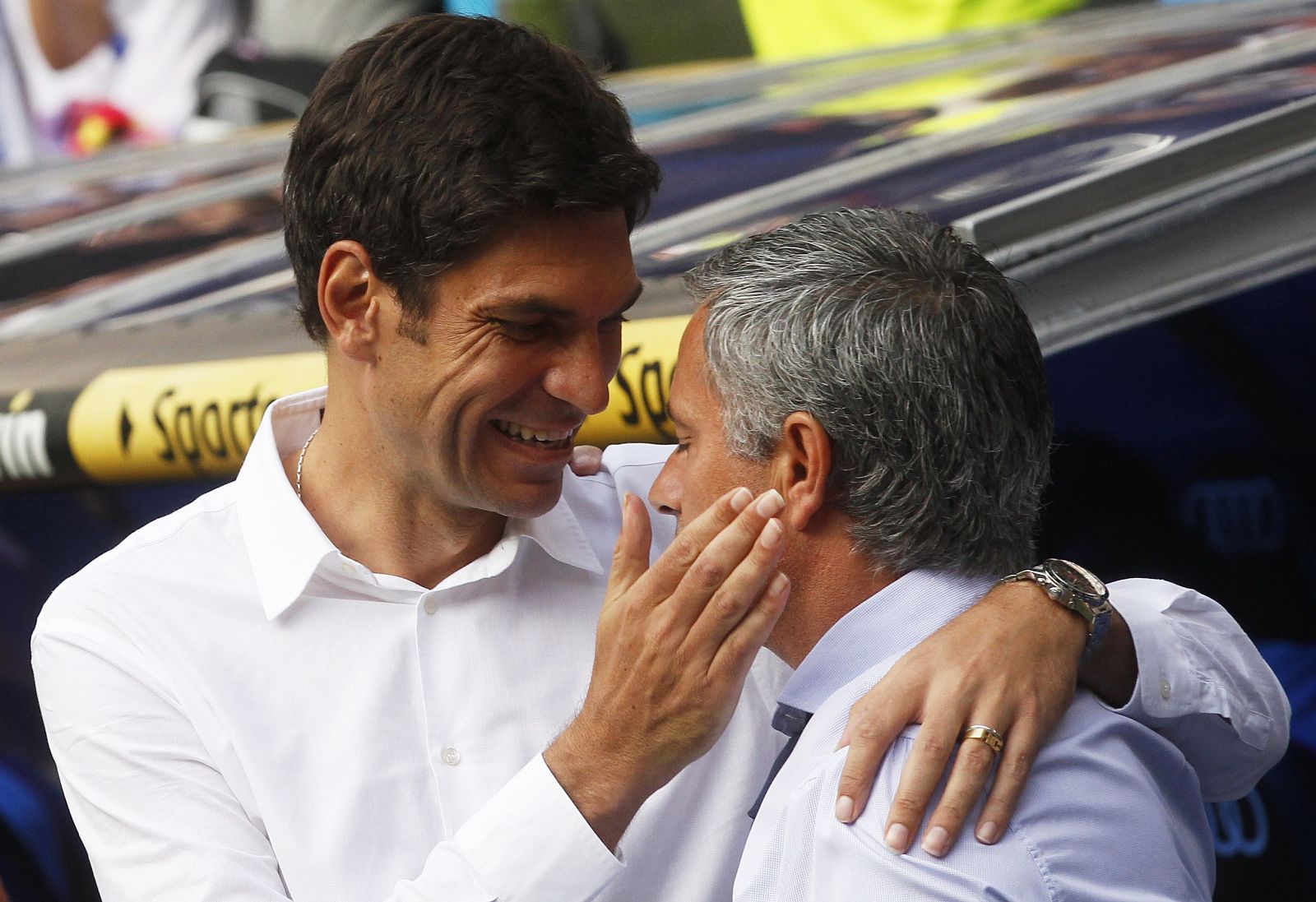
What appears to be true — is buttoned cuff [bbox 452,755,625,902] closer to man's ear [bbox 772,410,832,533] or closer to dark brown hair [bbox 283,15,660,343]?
man's ear [bbox 772,410,832,533]

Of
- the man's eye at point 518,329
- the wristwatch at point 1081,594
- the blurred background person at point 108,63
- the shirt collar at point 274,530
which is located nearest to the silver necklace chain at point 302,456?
the shirt collar at point 274,530

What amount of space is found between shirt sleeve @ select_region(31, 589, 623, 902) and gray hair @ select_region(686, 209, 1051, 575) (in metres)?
0.40

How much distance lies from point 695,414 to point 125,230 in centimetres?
220

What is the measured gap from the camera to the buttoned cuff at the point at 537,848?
4.22 ft

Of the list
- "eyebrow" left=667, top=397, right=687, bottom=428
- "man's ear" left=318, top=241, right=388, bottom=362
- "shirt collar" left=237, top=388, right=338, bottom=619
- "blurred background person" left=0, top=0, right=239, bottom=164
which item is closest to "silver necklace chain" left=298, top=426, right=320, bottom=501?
"shirt collar" left=237, top=388, right=338, bottom=619

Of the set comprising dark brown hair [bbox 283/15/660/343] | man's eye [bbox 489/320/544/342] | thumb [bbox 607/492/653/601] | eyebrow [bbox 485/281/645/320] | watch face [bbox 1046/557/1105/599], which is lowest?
watch face [bbox 1046/557/1105/599]

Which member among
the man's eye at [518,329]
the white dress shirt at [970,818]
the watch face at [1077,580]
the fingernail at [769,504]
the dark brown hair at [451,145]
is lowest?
the white dress shirt at [970,818]

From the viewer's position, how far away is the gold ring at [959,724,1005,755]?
3.72 ft

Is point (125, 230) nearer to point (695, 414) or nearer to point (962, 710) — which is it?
point (695, 414)

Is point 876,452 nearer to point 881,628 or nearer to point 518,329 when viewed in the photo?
point 881,628

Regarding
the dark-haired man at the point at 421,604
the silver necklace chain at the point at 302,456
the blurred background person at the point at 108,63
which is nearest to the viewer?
the dark-haired man at the point at 421,604

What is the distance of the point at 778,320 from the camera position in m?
1.31

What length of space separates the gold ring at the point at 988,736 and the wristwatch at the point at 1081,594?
173mm

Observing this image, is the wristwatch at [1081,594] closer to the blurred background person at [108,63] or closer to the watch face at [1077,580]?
the watch face at [1077,580]
